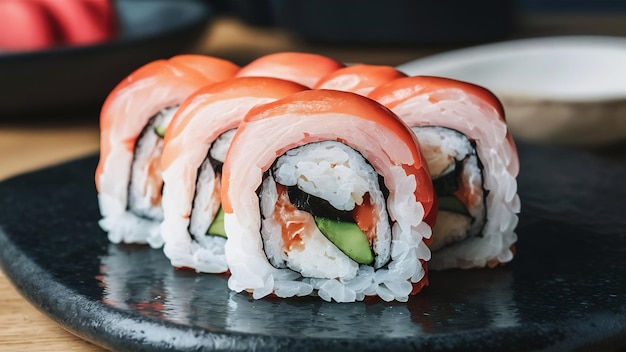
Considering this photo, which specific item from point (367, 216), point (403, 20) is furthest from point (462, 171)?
point (403, 20)

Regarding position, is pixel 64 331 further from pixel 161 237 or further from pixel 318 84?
pixel 318 84

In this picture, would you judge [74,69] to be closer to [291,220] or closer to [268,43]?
[291,220]

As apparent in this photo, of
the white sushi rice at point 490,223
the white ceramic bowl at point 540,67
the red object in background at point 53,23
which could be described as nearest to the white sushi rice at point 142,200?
the white sushi rice at point 490,223

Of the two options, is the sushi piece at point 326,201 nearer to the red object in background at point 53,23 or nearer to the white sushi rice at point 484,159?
the white sushi rice at point 484,159

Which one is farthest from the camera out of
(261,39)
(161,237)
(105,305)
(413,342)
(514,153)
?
(261,39)

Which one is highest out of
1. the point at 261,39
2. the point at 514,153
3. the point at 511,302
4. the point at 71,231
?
the point at 514,153

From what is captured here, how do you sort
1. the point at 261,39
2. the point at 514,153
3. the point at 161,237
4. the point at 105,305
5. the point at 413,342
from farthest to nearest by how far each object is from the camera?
the point at 261,39 → the point at 161,237 → the point at 514,153 → the point at 105,305 → the point at 413,342

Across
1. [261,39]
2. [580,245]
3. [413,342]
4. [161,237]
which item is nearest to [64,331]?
[161,237]

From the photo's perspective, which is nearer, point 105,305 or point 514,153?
point 105,305
